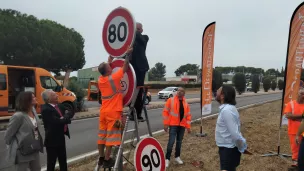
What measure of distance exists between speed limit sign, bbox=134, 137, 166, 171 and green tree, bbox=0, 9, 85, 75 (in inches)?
1274

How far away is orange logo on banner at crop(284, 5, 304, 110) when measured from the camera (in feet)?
24.2

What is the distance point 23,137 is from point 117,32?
6.24ft

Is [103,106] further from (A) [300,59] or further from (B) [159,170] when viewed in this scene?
(A) [300,59]

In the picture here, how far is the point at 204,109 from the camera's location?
10.7 m

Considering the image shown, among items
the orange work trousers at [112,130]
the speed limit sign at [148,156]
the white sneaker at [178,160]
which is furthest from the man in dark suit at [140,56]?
the white sneaker at [178,160]

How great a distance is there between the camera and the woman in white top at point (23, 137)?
396cm

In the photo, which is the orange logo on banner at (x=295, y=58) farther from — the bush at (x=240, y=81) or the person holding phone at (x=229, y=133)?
the bush at (x=240, y=81)

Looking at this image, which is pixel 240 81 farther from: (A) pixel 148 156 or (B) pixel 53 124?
(A) pixel 148 156

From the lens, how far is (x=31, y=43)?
109 ft

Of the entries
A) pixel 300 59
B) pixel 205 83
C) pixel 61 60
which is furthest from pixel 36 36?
pixel 300 59

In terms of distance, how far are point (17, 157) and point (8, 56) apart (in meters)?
32.9

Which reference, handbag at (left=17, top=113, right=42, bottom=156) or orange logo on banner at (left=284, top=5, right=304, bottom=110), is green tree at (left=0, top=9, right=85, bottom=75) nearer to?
orange logo on banner at (left=284, top=5, right=304, bottom=110)

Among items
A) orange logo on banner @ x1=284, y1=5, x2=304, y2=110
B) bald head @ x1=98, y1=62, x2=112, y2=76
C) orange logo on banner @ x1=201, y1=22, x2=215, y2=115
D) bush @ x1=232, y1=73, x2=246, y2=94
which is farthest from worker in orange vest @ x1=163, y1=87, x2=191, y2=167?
bush @ x1=232, y1=73, x2=246, y2=94

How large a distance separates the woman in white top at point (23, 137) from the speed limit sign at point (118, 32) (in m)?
1.40
